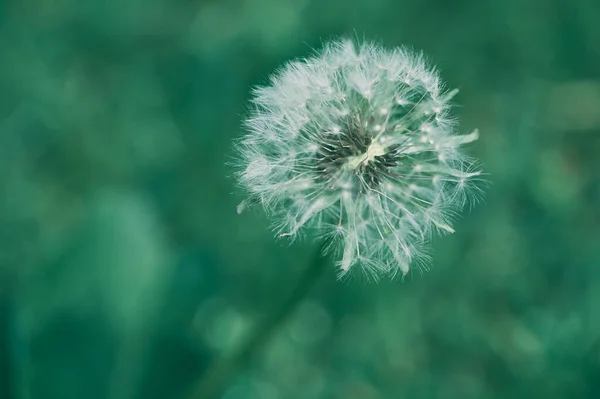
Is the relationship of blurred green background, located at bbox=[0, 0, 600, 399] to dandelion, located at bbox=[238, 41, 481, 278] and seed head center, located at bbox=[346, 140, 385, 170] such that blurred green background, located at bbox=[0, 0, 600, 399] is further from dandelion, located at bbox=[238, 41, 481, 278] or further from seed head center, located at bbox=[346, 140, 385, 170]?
seed head center, located at bbox=[346, 140, 385, 170]

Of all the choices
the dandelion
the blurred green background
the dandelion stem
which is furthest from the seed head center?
the blurred green background

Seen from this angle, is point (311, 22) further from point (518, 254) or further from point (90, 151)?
point (518, 254)

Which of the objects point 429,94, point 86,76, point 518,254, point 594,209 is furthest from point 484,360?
point 86,76

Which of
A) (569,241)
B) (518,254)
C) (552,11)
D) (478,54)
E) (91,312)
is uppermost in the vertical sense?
(552,11)

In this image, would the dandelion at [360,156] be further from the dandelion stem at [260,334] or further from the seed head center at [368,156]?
the dandelion stem at [260,334]

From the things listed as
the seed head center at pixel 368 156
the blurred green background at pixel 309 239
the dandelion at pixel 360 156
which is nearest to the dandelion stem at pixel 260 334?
the dandelion at pixel 360 156

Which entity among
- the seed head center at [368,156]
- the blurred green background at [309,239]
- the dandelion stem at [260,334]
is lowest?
the dandelion stem at [260,334]

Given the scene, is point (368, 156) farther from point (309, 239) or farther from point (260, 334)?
point (309, 239)
